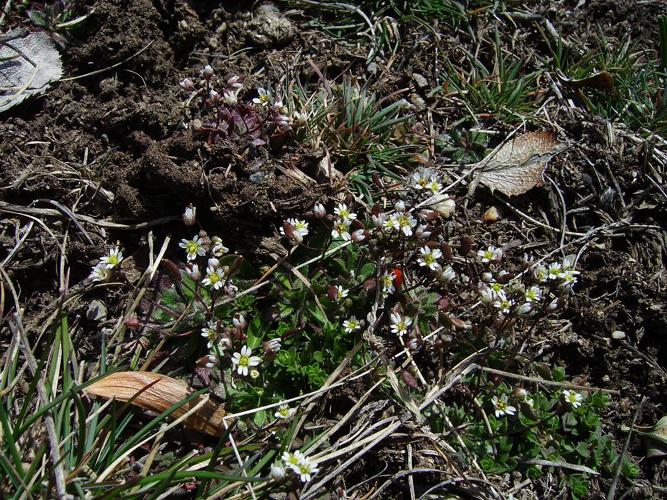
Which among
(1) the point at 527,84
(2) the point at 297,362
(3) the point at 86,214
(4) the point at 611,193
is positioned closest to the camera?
(2) the point at 297,362

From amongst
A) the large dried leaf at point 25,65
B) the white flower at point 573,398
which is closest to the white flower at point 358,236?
the white flower at point 573,398

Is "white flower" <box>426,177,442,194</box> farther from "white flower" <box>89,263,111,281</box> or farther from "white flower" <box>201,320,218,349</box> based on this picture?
"white flower" <box>89,263,111,281</box>

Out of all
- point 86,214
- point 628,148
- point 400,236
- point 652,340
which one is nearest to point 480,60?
point 628,148

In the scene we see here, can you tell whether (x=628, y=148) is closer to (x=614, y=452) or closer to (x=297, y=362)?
(x=614, y=452)

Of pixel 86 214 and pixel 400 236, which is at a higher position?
pixel 86 214

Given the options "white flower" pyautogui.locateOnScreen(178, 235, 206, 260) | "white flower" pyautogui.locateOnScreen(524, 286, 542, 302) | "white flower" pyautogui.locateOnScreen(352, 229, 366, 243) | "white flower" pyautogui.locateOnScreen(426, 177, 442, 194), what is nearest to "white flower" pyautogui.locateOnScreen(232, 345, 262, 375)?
"white flower" pyautogui.locateOnScreen(178, 235, 206, 260)

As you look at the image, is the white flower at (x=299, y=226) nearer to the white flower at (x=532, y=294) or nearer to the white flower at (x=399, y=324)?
the white flower at (x=399, y=324)
